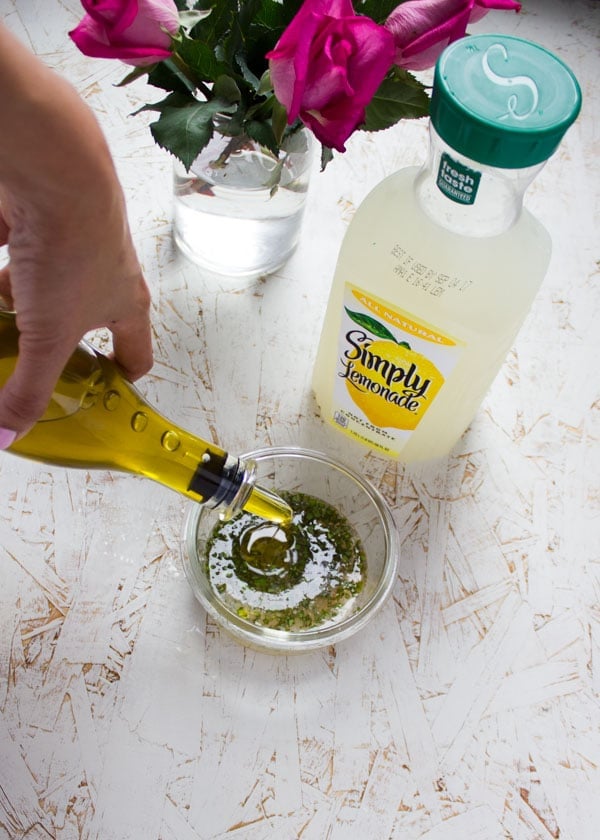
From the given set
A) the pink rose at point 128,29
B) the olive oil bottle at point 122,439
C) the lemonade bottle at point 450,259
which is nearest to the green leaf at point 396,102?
the lemonade bottle at point 450,259

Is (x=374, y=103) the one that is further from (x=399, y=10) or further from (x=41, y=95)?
(x=41, y=95)

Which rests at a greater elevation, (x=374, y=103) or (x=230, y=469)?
(x=374, y=103)

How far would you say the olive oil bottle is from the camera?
582mm

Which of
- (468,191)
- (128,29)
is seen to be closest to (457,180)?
(468,191)

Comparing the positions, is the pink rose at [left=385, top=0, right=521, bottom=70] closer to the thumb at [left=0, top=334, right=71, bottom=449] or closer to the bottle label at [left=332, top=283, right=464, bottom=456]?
the bottle label at [left=332, top=283, right=464, bottom=456]

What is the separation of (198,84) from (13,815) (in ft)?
1.74

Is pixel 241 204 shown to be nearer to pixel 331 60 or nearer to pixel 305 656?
pixel 331 60

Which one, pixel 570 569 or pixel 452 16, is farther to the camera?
pixel 570 569

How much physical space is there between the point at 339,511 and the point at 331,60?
36cm

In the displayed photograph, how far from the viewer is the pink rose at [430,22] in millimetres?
502

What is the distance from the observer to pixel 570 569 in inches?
27.3

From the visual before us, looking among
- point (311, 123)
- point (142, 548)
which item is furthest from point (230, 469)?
point (311, 123)

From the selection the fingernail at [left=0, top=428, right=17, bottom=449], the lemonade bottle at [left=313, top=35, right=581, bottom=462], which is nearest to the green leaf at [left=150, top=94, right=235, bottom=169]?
the lemonade bottle at [left=313, top=35, right=581, bottom=462]

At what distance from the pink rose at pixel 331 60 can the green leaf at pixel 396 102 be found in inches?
2.9
